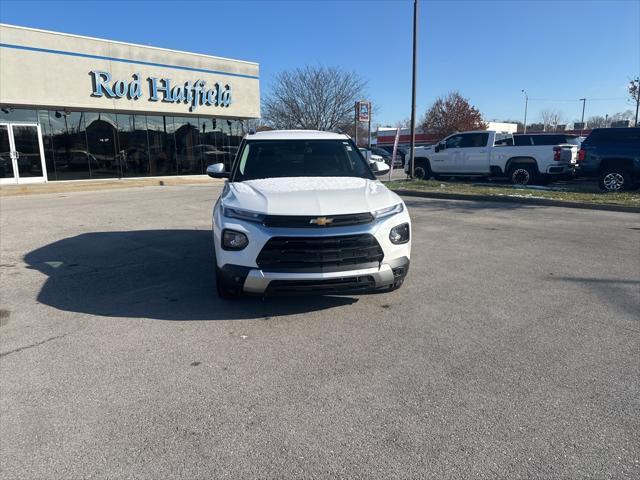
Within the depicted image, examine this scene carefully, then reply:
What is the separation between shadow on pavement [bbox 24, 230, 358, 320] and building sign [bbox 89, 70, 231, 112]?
13601 mm

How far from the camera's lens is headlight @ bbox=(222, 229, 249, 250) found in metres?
4.08

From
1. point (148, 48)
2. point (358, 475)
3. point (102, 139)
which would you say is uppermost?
point (148, 48)

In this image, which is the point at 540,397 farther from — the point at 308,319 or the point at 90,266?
the point at 90,266

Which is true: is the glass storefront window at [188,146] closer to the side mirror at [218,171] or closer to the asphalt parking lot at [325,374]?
the asphalt parking lot at [325,374]

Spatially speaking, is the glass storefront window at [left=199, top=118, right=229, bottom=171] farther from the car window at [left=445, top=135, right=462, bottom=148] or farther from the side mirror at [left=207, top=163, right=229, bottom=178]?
the side mirror at [left=207, top=163, right=229, bottom=178]

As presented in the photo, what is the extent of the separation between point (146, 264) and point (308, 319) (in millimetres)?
3180

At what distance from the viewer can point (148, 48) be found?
20625mm

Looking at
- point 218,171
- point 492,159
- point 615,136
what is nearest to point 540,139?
point 492,159

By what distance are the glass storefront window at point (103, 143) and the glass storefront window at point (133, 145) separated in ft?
0.90

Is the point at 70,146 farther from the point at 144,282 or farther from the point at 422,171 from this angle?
the point at 144,282

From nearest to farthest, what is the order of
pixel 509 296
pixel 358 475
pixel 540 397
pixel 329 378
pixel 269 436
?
pixel 358 475 → pixel 269 436 → pixel 540 397 → pixel 329 378 → pixel 509 296

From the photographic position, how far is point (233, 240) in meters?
4.14

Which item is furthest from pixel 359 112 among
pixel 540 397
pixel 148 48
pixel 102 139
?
pixel 540 397

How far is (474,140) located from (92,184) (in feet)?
50.9
